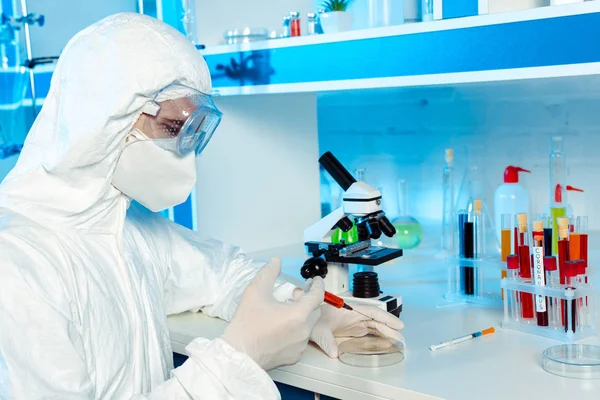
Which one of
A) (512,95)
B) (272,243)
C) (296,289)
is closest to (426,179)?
(512,95)

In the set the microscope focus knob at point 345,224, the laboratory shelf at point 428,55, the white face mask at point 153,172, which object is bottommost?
the microscope focus knob at point 345,224

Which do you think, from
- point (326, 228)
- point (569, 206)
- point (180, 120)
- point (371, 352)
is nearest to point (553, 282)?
point (371, 352)

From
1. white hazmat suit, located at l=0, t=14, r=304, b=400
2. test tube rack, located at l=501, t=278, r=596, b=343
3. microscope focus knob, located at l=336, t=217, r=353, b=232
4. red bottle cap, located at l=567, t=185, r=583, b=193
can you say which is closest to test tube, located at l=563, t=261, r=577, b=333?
test tube rack, located at l=501, t=278, r=596, b=343

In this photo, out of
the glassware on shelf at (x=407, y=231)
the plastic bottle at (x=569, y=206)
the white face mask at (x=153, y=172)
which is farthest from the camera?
the glassware on shelf at (x=407, y=231)

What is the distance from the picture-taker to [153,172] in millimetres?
1354

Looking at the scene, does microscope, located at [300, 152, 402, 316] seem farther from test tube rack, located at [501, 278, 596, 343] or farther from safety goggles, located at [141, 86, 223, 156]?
safety goggles, located at [141, 86, 223, 156]

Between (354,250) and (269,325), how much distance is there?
1.56ft

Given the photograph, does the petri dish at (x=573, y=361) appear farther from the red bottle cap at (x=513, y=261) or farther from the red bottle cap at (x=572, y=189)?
the red bottle cap at (x=572, y=189)

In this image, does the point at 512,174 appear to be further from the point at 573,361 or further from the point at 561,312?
the point at 573,361

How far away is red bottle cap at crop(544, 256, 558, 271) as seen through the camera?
4.90ft

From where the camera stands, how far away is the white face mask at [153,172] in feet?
4.34

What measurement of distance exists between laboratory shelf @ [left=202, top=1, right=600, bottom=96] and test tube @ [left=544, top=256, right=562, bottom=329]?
16.0 inches

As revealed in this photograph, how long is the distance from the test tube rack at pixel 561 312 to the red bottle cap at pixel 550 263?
0.04 metres

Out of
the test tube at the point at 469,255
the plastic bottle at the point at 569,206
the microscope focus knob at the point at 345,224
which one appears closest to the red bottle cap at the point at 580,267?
the test tube at the point at 469,255
